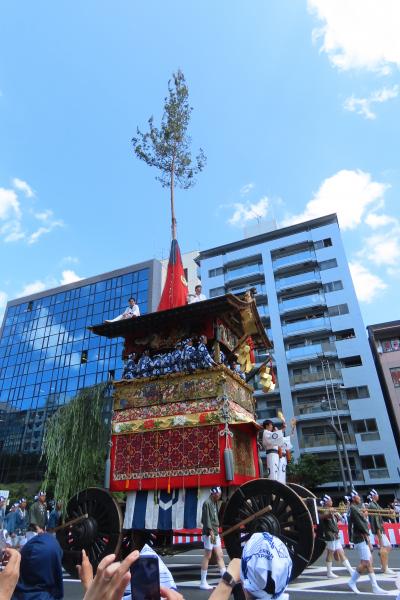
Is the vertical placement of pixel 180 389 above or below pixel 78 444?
below

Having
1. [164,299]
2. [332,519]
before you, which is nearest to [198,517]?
[332,519]

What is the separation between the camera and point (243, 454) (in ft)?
31.4

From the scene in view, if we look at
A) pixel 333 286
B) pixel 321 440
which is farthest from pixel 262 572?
pixel 333 286

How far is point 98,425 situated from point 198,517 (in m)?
15.0

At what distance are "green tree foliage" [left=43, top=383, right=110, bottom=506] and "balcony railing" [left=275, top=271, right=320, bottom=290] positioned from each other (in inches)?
1068

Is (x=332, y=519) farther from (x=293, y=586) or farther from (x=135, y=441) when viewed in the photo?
(x=135, y=441)

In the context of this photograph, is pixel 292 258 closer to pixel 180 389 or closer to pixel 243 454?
pixel 243 454

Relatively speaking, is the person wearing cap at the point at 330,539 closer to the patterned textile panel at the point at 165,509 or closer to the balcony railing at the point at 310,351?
the patterned textile panel at the point at 165,509

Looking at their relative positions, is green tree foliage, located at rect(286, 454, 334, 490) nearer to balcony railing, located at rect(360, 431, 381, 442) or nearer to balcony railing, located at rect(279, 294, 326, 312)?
balcony railing, located at rect(360, 431, 381, 442)

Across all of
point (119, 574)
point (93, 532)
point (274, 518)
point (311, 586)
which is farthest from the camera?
point (93, 532)

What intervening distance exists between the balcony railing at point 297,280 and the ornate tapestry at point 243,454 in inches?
1396

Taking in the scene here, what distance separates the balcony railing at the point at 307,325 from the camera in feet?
134

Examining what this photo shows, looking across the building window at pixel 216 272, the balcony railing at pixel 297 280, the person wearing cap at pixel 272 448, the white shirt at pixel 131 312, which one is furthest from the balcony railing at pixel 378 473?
the white shirt at pixel 131 312

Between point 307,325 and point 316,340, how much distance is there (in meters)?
1.75
